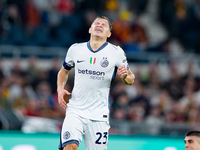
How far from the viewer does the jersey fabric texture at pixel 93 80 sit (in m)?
6.39

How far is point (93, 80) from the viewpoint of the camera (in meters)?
6.38

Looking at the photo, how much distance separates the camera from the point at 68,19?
15258mm

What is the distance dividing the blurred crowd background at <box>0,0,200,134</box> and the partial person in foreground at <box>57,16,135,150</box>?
3743 millimetres

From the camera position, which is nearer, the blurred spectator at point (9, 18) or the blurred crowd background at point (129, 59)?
the blurred crowd background at point (129, 59)

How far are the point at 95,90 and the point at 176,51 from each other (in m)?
10.7

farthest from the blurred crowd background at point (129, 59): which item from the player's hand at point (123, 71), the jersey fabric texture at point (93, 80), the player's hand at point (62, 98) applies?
the player's hand at point (123, 71)

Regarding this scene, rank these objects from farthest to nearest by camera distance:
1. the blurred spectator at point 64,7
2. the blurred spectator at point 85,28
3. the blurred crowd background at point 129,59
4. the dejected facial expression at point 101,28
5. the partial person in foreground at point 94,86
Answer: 1. the blurred spectator at point 64,7
2. the blurred spectator at point 85,28
3. the blurred crowd background at point 129,59
4. the dejected facial expression at point 101,28
5. the partial person in foreground at point 94,86

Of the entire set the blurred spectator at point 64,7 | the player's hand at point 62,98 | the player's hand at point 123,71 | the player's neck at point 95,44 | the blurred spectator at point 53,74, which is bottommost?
the player's hand at point 62,98

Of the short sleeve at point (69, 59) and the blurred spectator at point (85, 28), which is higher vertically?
the blurred spectator at point (85, 28)

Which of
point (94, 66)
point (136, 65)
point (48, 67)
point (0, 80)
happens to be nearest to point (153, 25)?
point (136, 65)

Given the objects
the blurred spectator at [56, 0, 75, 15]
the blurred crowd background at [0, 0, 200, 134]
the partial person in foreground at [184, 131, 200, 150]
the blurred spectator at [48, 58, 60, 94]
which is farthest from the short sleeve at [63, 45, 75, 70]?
the blurred spectator at [56, 0, 75, 15]

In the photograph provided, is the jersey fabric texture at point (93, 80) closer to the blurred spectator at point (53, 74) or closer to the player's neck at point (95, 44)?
the player's neck at point (95, 44)

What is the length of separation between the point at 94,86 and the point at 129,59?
8.77 metres

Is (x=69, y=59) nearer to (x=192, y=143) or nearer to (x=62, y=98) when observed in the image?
(x=62, y=98)
